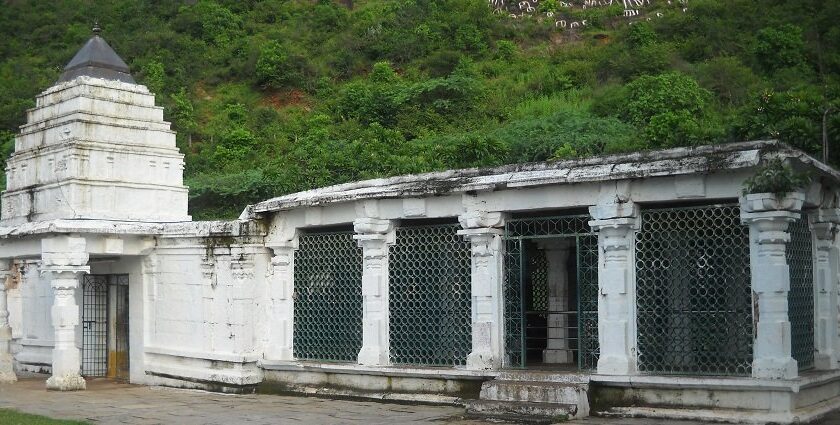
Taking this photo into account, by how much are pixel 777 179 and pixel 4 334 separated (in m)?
12.5

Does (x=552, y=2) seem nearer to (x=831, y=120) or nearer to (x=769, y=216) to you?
(x=831, y=120)

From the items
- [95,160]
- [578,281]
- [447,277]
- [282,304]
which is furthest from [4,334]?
[578,281]

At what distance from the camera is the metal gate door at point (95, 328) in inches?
630

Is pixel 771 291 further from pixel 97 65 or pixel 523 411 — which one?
pixel 97 65

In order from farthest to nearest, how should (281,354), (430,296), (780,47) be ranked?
(780,47) → (281,354) → (430,296)

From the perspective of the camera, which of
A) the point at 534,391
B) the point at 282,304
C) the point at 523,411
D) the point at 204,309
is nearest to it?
the point at 523,411

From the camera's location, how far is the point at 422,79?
40.0 m

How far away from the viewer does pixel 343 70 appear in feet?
146

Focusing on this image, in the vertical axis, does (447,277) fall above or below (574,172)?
below

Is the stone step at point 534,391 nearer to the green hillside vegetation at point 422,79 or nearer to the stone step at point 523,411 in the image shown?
the stone step at point 523,411

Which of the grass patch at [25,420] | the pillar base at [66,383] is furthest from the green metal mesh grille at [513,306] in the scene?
the pillar base at [66,383]

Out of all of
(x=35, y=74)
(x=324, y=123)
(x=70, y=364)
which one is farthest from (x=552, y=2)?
(x=70, y=364)

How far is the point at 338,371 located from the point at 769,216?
19.1ft

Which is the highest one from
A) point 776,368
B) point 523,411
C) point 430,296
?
point 430,296
